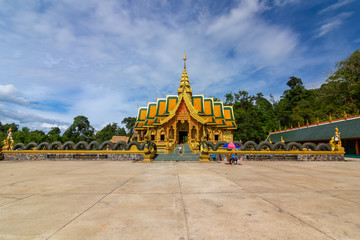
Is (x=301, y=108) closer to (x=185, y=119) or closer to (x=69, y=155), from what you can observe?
(x=185, y=119)

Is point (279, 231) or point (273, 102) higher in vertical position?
point (273, 102)

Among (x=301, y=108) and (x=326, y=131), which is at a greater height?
(x=301, y=108)

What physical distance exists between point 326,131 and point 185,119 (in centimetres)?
2017

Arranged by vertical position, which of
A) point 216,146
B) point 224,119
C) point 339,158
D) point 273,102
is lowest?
point 339,158

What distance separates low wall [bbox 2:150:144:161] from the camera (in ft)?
57.3

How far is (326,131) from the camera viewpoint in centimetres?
2445

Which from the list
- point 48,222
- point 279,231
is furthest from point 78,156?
point 279,231

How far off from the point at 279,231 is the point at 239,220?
0.70 metres

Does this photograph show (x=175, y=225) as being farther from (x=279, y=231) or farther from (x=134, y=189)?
(x=134, y=189)

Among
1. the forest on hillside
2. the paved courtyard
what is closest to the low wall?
the paved courtyard


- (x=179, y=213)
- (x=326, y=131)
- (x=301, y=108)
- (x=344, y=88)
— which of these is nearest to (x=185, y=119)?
(x=326, y=131)

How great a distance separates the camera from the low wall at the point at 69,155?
17.5m

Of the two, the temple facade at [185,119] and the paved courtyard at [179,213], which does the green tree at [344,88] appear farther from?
the paved courtyard at [179,213]

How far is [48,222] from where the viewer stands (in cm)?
343
